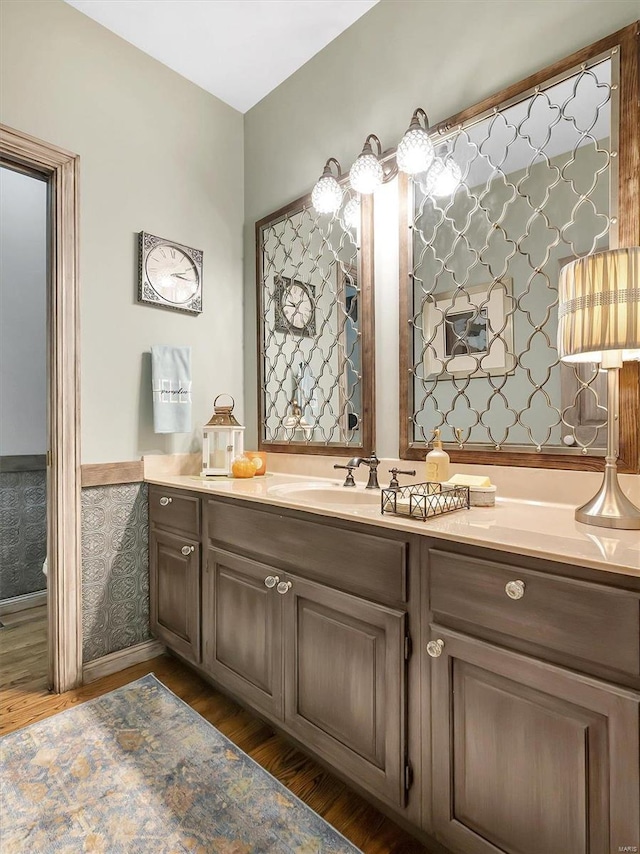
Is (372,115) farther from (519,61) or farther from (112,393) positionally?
(112,393)

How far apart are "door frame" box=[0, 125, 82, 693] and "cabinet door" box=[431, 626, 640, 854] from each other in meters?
1.55

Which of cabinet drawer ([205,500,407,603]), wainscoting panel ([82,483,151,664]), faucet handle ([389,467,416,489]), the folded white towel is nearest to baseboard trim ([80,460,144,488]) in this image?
wainscoting panel ([82,483,151,664])

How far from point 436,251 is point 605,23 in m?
0.74

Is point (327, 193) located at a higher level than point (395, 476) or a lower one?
higher

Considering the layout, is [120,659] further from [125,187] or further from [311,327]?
[125,187]

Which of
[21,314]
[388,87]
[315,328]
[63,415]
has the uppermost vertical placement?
[388,87]

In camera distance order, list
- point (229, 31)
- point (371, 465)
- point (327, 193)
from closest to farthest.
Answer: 1. point (371, 465)
2. point (327, 193)
3. point (229, 31)

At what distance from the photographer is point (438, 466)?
150cm

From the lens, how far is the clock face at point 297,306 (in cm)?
216

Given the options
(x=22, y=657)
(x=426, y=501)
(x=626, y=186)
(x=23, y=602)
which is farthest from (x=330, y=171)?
(x=23, y=602)

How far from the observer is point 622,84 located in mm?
1278

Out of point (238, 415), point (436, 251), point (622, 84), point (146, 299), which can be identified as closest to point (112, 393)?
point (146, 299)

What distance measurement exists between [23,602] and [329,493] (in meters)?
2.19

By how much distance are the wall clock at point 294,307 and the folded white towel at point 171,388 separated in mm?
486
